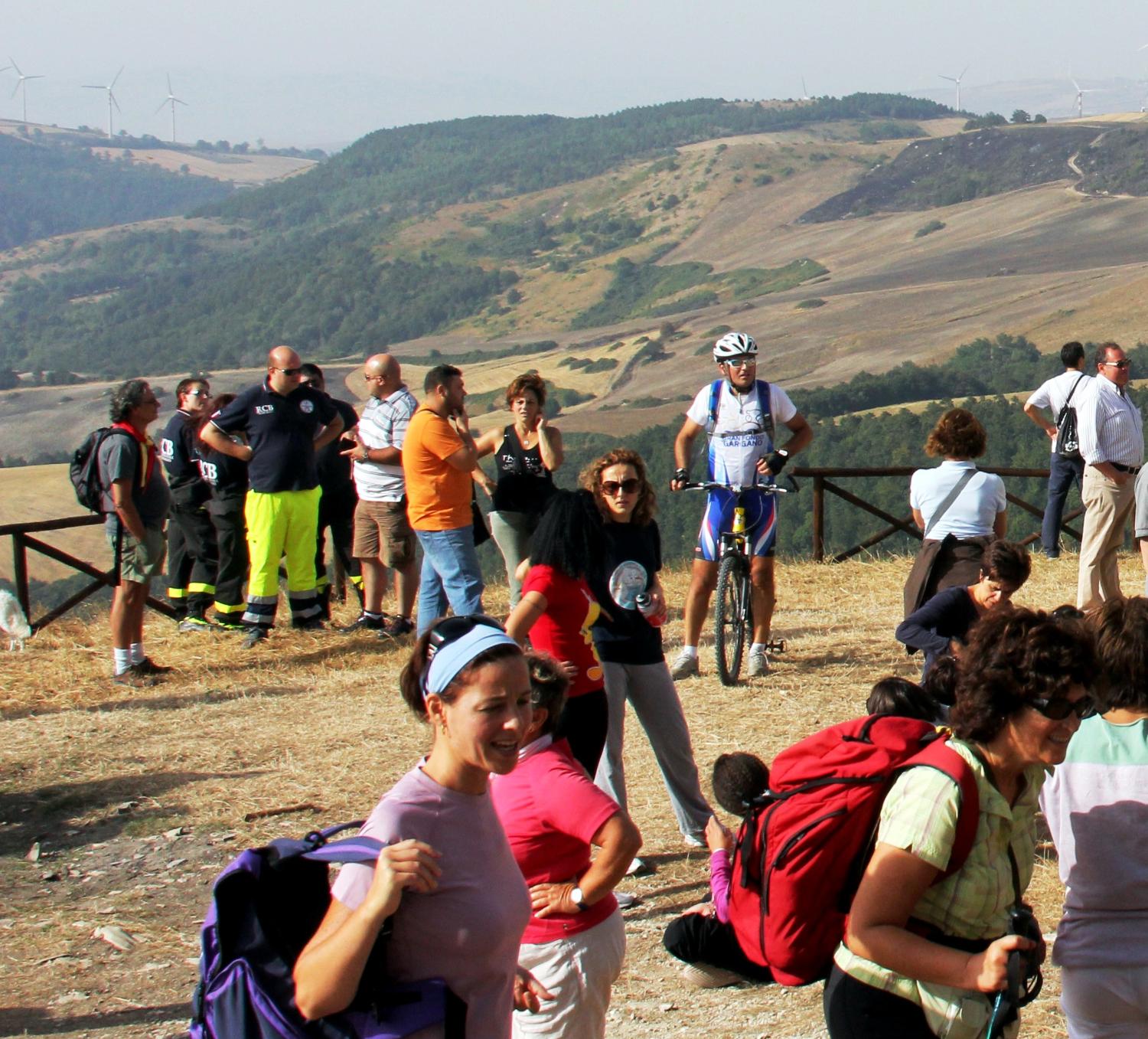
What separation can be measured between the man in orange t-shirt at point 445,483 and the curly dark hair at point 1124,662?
4911 mm

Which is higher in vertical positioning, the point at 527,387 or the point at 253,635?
the point at 527,387

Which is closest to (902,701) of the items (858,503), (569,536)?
(569,536)

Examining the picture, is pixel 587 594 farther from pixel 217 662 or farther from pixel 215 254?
pixel 215 254

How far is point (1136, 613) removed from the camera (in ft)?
9.43

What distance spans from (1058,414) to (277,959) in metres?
9.41

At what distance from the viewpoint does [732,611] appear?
306 inches

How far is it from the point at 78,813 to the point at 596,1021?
13.1 ft

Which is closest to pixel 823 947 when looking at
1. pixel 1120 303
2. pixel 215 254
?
pixel 1120 303

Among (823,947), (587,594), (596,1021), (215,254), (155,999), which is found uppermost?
(215,254)

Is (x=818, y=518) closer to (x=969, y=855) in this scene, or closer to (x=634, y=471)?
(x=634, y=471)

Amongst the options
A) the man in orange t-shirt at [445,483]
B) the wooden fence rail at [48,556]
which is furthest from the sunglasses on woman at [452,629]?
the wooden fence rail at [48,556]

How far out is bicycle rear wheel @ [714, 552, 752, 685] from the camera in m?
7.61

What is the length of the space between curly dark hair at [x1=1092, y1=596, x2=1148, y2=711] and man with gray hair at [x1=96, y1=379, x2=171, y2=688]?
573 centimetres

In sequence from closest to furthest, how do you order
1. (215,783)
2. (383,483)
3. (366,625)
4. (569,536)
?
(569,536), (215,783), (383,483), (366,625)
